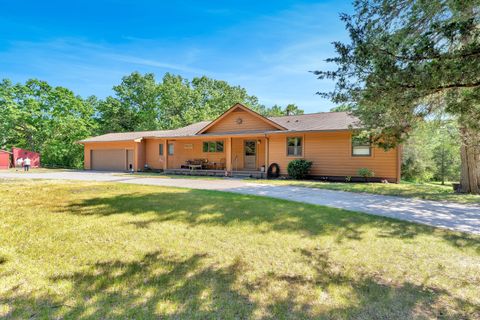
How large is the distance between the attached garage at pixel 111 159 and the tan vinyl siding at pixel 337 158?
46.3ft

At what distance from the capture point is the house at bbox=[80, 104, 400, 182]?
14.1 m

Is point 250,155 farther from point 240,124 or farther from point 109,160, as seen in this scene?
point 109,160

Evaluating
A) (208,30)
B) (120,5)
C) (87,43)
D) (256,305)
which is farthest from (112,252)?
(87,43)

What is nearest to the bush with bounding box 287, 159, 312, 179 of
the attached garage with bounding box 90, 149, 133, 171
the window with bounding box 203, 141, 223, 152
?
the window with bounding box 203, 141, 223, 152

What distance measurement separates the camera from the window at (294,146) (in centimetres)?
1583

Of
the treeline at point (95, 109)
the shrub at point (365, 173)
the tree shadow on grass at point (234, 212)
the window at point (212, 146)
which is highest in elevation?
the treeline at point (95, 109)

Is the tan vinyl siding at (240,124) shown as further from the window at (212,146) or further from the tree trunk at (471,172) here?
the tree trunk at (471,172)

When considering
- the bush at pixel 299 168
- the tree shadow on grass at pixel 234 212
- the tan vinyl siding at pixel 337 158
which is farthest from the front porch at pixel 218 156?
the tree shadow on grass at pixel 234 212

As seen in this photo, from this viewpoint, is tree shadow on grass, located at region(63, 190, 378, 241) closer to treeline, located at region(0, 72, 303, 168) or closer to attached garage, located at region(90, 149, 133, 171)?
attached garage, located at region(90, 149, 133, 171)

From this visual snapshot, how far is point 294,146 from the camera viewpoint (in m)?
16.0

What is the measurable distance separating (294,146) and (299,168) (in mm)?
1892

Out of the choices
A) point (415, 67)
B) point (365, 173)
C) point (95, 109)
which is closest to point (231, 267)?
point (415, 67)

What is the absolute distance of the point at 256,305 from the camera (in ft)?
8.38

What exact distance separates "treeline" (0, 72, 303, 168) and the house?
366 inches
